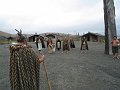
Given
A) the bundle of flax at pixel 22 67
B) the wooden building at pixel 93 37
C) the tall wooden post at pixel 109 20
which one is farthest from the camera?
the wooden building at pixel 93 37

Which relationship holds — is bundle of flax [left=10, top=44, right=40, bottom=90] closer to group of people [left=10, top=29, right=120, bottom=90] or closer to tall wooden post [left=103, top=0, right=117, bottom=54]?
group of people [left=10, top=29, right=120, bottom=90]

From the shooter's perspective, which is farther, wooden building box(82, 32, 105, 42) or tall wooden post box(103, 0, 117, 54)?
wooden building box(82, 32, 105, 42)

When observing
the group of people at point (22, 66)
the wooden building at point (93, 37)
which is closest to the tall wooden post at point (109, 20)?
the group of people at point (22, 66)

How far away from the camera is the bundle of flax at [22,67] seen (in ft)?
22.4

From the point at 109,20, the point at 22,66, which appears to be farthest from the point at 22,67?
the point at 109,20

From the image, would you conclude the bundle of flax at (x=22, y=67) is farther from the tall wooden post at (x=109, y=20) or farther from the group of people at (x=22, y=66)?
the tall wooden post at (x=109, y=20)

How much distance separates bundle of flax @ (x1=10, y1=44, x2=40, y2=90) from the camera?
6828 mm

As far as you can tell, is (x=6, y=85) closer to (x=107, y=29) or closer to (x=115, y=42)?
(x=115, y=42)

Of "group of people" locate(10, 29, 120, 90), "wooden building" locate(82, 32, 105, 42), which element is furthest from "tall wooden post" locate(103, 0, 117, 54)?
"wooden building" locate(82, 32, 105, 42)

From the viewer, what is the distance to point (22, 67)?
270 inches

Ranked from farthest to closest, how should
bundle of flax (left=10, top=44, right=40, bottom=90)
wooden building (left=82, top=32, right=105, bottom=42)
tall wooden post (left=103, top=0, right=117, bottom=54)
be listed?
wooden building (left=82, top=32, right=105, bottom=42) < tall wooden post (left=103, top=0, right=117, bottom=54) < bundle of flax (left=10, top=44, right=40, bottom=90)

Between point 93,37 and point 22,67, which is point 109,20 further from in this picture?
point 93,37

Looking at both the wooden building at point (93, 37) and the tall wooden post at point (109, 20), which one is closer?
the tall wooden post at point (109, 20)

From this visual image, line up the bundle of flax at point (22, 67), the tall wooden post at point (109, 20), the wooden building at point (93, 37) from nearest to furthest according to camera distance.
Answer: the bundle of flax at point (22, 67), the tall wooden post at point (109, 20), the wooden building at point (93, 37)
